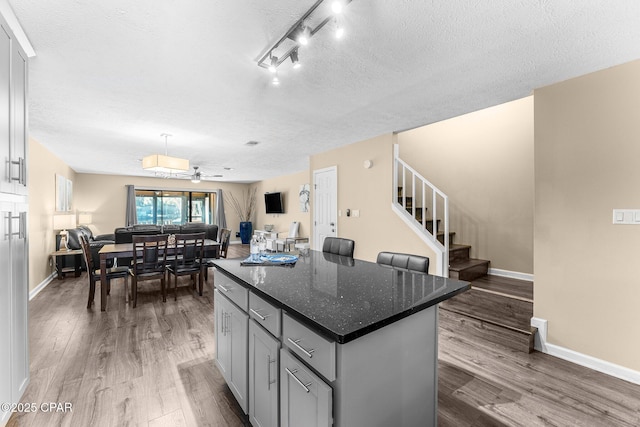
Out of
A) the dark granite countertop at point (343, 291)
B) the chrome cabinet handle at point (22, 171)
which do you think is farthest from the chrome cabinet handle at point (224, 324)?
the chrome cabinet handle at point (22, 171)

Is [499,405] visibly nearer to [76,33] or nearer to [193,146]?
[76,33]

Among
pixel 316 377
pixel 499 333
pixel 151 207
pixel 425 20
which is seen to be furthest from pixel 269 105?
pixel 151 207

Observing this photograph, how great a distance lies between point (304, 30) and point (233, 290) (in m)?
1.67

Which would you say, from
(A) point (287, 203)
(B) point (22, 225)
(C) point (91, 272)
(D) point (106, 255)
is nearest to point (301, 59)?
(B) point (22, 225)

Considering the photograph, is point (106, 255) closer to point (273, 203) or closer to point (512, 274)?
point (512, 274)

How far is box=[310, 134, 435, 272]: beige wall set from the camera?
400cm

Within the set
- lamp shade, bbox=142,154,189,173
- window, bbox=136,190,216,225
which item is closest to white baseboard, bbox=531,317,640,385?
lamp shade, bbox=142,154,189,173

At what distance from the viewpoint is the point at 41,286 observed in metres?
4.43

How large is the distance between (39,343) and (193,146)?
321 cm

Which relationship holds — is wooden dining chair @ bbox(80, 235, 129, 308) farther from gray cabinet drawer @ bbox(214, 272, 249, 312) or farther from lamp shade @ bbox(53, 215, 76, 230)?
gray cabinet drawer @ bbox(214, 272, 249, 312)

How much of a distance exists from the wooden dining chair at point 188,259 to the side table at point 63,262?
2.34m

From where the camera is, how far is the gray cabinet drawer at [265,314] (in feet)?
4.34

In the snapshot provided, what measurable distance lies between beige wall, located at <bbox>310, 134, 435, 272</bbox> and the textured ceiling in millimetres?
663

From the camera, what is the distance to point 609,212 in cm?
225
